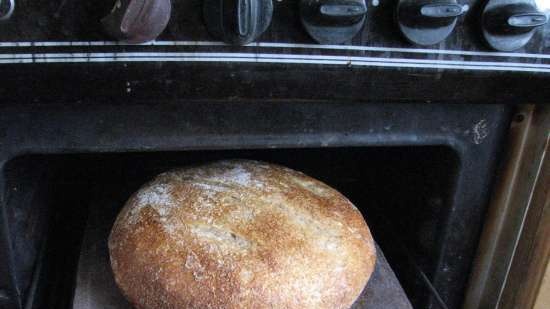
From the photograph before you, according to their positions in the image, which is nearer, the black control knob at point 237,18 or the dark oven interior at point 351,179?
the black control knob at point 237,18

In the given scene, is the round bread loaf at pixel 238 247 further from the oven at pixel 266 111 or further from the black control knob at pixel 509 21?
the black control knob at pixel 509 21

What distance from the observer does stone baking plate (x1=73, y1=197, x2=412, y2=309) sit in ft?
2.62

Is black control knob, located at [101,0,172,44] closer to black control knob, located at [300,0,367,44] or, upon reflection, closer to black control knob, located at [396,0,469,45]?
black control knob, located at [300,0,367,44]

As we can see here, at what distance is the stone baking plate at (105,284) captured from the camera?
797 millimetres

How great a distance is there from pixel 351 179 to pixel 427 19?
2.03ft

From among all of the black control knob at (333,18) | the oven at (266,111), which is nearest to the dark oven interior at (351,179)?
the oven at (266,111)

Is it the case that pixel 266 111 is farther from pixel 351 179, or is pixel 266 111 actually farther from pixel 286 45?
pixel 351 179

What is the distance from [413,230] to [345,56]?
0.46 meters

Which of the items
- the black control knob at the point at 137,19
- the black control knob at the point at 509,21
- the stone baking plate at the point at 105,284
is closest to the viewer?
the black control knob at the point at 137,19

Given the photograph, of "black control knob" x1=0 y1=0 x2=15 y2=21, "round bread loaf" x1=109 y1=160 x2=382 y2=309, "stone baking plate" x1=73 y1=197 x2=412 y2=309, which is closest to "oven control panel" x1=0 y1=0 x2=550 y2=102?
"black control knob" x1=0 y1=0 x2=15 y2=21

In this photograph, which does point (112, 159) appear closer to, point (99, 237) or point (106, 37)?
point (99, 237)

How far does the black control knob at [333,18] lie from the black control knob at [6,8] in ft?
0.99

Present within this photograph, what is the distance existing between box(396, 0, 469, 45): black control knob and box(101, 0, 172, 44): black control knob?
27 cm

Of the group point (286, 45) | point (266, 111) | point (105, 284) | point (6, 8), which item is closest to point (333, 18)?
point (286, 45)
